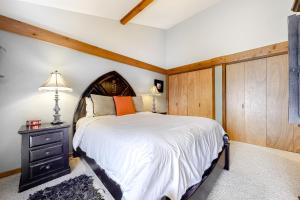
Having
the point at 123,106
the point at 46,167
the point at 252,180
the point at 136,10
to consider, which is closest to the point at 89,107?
the point at 123,106

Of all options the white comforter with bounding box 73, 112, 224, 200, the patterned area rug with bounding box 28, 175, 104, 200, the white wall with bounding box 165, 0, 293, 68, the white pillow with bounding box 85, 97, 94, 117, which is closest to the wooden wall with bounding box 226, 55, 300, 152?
the white wall with bounding box 165, 0, 293, 68

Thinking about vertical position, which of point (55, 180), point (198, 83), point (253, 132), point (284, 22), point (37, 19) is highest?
point (284, 22)

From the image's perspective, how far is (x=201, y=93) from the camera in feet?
13.0

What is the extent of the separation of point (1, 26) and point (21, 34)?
8.1 inches

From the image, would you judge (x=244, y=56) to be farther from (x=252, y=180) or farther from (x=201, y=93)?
(x=252, y=180)

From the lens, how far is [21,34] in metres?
2.03

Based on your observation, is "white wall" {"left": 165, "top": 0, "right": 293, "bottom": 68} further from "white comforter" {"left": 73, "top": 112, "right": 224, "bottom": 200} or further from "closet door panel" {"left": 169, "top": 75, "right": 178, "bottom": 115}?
"white comforter" {"left": 73, "top": 112, "right": 224, "bottom": 200}

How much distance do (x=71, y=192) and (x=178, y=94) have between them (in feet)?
12.3

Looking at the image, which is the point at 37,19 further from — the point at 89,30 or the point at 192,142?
the point at 192,142

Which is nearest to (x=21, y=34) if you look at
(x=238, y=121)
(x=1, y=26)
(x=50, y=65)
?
(x=1, y=26)

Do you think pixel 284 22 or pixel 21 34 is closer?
pixel 21 34

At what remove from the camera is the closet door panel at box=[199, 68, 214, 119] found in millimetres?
3729

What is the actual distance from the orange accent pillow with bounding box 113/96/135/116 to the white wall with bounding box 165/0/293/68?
8.27 ft

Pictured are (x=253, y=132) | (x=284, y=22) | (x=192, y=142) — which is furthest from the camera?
(x=253, y=132)
